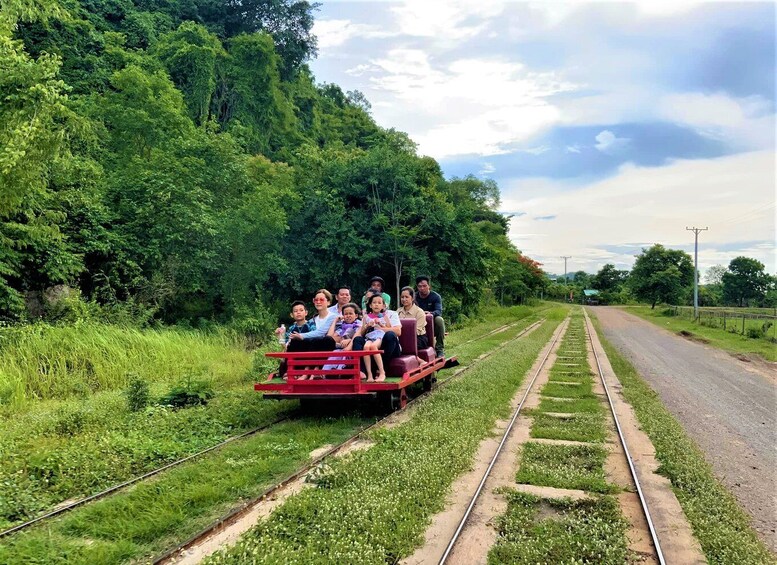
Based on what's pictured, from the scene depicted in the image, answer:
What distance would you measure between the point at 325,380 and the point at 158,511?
3.35 metres

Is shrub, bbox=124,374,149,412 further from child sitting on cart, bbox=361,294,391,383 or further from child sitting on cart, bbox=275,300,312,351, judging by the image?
child sitting on cart, bbox=361,294,391,383

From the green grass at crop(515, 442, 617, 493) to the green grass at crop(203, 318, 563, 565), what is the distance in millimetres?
668

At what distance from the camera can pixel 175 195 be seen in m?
16.0

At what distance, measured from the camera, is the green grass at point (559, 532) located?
12.7ft

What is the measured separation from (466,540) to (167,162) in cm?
1579

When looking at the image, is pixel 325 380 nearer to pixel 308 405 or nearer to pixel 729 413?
pixel 308 405

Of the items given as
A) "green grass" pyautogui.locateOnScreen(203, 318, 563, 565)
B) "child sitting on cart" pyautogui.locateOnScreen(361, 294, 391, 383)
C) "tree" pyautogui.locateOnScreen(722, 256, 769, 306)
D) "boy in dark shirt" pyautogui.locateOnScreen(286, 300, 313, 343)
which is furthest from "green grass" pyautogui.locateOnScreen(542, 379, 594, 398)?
"tree" pyautogui.locateOnScreen(722, 256, 769, 306)

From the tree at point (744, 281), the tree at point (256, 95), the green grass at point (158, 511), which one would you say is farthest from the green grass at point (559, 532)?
the tree at point (744, 281)

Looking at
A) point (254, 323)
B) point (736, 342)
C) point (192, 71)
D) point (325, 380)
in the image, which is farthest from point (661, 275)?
point (325, 380)

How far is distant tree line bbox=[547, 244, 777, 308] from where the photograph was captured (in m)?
58.2

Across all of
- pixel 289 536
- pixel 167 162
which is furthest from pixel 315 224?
pixel 289 536

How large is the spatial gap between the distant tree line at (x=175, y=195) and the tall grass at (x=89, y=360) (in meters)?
2.26

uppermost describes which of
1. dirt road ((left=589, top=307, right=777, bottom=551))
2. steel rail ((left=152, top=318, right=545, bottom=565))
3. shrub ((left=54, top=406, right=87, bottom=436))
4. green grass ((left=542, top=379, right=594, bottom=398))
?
shrub ((left=54, top=406, right=87, bottom=436))

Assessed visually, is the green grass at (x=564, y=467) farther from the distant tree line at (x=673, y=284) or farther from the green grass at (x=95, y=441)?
the distant tree line at (x=673, y=284)
